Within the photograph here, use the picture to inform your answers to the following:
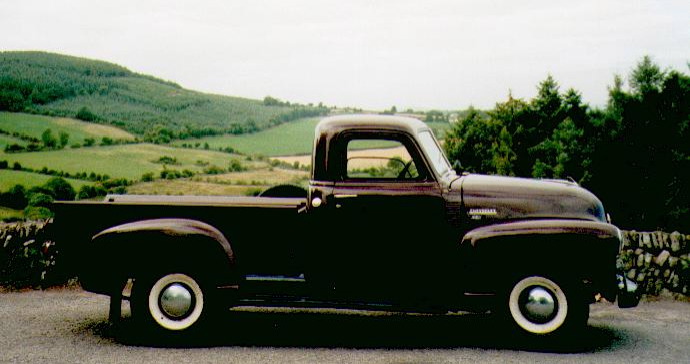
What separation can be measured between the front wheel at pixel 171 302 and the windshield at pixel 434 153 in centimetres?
237

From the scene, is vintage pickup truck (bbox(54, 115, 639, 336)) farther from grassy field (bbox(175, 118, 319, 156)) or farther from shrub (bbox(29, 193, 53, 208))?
grassy field (bbox(175, 118, 319, 156))

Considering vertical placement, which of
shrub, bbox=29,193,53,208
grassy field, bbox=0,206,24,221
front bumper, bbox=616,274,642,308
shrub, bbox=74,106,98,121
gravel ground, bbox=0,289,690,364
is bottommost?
gravel ground, bbox=0,289,690,364

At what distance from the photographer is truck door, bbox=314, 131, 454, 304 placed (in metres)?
6.45

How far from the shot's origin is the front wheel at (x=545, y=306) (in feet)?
20.5

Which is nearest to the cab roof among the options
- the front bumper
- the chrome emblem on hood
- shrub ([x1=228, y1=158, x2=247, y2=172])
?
the chrome emblem on hood

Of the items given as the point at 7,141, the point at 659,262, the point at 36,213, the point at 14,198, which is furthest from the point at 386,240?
the point at 7,141

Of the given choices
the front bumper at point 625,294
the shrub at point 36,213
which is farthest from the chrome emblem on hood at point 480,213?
the shrub at point 36,213

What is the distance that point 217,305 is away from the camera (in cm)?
650

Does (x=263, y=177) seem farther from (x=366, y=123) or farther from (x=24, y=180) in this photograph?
(x=366, y=123)

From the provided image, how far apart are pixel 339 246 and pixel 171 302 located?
5.23 ft

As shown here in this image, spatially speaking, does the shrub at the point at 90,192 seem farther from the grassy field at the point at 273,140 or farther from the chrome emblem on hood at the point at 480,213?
the chrome emblem on hood at the point at 480,213

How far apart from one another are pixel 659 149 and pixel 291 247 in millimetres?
15849

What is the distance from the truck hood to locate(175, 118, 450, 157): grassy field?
297 inches

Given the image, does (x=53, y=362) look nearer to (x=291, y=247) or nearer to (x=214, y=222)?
(x=214, y=222)
